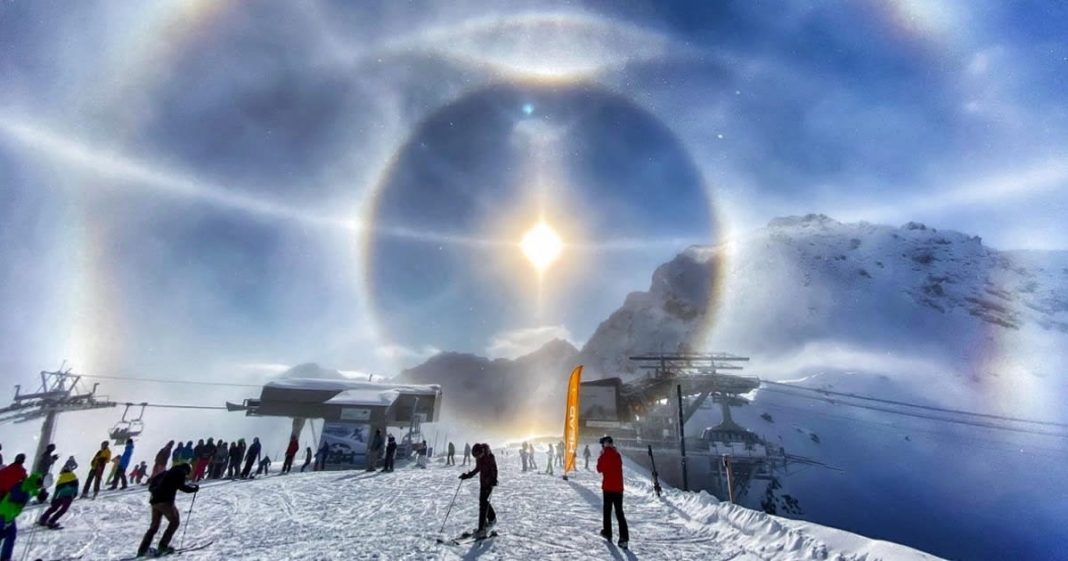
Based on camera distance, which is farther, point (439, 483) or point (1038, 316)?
point (1038, 316)

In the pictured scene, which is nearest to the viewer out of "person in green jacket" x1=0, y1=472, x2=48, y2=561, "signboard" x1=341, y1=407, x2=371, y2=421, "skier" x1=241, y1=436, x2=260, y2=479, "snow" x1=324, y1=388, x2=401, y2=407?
"person in green jacket" x1=0, y1=472, x2=48, y2=561

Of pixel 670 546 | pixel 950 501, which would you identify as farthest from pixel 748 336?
pixel 670 546

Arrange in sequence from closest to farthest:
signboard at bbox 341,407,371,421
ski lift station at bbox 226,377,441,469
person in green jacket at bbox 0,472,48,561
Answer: person in green jacket at bbox 0,472,48,561
ski lift station at bbox 226,377,441,469
signboard at bbox 341,407,371,421

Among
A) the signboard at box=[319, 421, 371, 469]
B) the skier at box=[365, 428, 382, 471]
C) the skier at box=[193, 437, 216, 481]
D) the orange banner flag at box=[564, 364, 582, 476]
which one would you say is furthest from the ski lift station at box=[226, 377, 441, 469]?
the orange banner flag at box=[564, 364, 582, 476]

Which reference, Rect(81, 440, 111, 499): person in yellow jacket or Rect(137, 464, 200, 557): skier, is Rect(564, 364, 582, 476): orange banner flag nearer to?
Rect(137, 464, 200, 557): skier

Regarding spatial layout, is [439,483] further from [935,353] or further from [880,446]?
[935,353]
